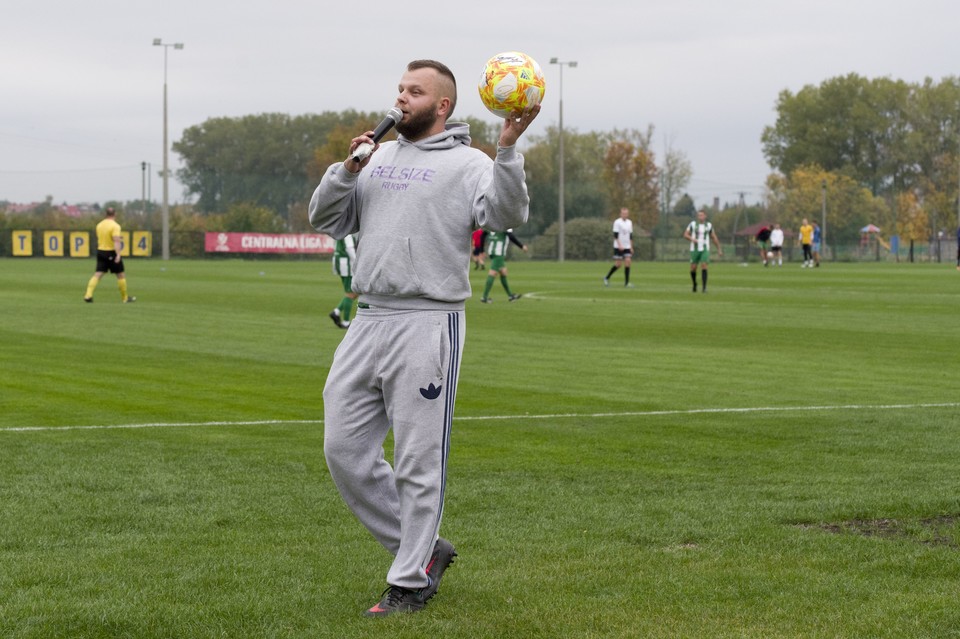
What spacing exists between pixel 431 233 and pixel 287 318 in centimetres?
1956

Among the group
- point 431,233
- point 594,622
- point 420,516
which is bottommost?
point 594,622

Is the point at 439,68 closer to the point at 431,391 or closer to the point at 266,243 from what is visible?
the point at 431,391

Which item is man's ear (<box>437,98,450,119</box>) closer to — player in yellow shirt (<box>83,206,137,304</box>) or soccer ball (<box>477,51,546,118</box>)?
soccer ball (<box>477,51,546,118</box>)

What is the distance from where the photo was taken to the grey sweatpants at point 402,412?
5.71 m

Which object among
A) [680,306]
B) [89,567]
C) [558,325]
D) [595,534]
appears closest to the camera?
[89,567]

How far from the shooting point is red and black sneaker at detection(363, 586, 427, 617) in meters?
5.62

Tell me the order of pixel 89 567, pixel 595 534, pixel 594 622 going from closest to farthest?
1. pixel 594 622
2. pixel 89 567
3. pixel 595 534

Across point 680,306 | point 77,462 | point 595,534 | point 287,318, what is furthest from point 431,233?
point 680,306

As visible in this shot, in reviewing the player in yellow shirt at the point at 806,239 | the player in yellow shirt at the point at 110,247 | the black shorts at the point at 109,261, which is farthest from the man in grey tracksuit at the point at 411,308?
the player in yellow shirt at the point at 806,239

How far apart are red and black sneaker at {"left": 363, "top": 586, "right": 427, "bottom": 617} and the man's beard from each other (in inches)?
74.0

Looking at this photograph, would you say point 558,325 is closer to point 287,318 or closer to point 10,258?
point 287,318

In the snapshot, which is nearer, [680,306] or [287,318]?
[287,318]

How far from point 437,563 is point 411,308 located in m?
1.09

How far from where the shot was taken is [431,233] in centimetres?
576
